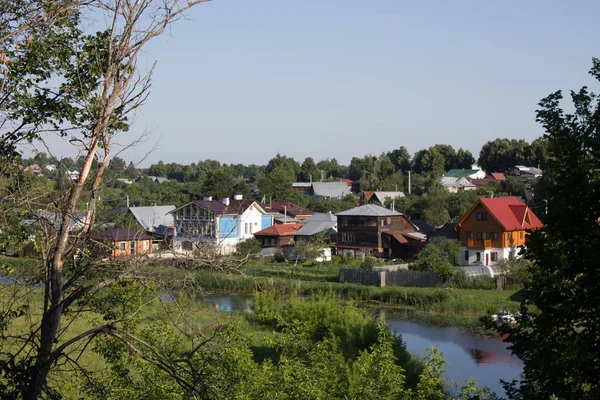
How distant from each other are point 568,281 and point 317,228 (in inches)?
1172

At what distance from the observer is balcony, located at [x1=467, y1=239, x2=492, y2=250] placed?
2814 cm

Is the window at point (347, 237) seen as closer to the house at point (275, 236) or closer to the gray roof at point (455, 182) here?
the house at point (275, 236)

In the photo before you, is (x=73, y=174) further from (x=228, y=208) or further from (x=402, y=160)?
(x=402, y=160)

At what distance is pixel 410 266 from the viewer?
1043 inches

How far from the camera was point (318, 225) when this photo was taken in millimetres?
35125

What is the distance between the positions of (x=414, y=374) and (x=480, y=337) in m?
6.28

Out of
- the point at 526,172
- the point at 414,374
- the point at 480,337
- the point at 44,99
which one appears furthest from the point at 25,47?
the point at 526,172

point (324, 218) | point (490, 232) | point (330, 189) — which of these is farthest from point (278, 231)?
point (330, 189)

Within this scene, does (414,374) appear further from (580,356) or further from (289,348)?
(580,356)

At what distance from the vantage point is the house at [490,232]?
28.1 metres

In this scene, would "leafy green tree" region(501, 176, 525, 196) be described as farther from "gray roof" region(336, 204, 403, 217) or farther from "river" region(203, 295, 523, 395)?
"river" region(203, 295, 523, 395)

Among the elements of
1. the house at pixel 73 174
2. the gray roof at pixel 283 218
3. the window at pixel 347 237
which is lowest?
the window at pixel 347 237

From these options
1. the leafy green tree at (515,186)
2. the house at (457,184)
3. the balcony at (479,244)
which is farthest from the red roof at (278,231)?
the house at (457,184)

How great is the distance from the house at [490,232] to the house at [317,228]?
7532mm
